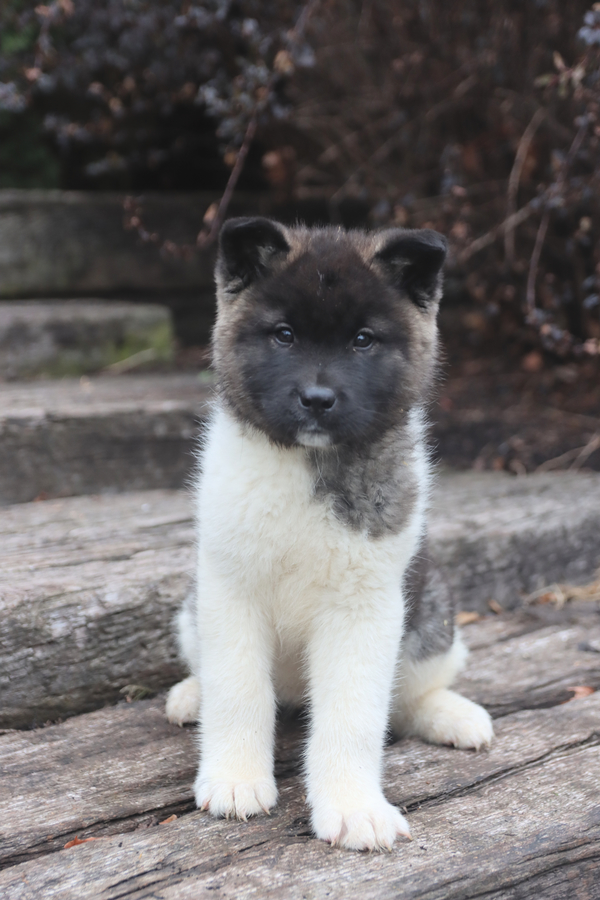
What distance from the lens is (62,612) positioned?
2.78 m

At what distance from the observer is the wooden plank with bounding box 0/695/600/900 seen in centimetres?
193

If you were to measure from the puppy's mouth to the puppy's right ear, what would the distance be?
0.50 meters

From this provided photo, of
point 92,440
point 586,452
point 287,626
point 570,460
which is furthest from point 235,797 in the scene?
point 570,460

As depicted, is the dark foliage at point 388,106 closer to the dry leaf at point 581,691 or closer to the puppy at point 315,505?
the dry leaf at point 581,691

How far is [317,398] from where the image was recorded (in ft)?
6.87

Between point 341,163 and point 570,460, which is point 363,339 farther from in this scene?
point 341,163

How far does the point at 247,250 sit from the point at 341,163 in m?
4.02

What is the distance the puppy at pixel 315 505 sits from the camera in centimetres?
218

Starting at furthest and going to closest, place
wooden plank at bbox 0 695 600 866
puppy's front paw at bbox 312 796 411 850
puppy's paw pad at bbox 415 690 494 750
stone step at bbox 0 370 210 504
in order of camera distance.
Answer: stone step at bbox 0 370 210 504 → puppy's paw pad at bbox 415 690 494 750 → wooden plank at bbox 0 695 600 866 → puppy's front paw at bbox 312 796 411 850

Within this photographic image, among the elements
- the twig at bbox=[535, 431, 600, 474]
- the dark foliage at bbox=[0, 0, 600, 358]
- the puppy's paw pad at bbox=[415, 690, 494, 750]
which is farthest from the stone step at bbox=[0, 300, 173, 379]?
the puppy's paw pad at bbox=[415, 690, 494, 750]

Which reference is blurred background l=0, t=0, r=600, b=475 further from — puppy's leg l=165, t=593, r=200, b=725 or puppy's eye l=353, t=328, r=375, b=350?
puppy's leg l=165, t=593, r=200, b=725

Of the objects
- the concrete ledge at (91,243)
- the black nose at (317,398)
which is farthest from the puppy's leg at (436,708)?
the concrete ledge at (91,243)

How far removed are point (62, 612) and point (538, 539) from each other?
7.62ft

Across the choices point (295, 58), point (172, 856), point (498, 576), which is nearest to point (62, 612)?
point (172, 856)
